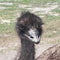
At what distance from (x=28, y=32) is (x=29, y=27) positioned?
91 millimetres

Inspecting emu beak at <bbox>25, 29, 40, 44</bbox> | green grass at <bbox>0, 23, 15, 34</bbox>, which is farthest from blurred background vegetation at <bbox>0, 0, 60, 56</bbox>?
emu beak at <bbox>25, 29, 40, 44</bbox>

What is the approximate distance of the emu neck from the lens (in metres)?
6.18

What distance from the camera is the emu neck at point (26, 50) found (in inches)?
243

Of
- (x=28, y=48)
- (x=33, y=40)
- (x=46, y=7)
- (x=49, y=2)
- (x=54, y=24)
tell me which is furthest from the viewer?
(x=49, y=2)

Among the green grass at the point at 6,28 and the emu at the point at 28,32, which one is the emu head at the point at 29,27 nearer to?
the emu at the point at 28,32

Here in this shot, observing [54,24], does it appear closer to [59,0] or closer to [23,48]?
[59,0]

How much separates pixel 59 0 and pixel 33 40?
10233 mm

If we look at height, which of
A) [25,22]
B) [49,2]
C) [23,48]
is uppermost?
[25,22]

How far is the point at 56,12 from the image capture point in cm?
1379

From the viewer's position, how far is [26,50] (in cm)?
621

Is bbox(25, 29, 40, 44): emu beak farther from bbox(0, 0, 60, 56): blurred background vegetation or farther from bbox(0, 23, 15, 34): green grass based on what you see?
bbox(0, 23, 15, 34): green grass

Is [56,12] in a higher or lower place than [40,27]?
lower

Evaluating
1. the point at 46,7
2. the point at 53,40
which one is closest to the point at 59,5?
the point at 46,7

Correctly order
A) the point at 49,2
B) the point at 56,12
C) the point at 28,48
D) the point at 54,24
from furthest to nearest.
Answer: the point at 49,2 → the point at 56,12 → the point at 54,24 → the point at 28,48
